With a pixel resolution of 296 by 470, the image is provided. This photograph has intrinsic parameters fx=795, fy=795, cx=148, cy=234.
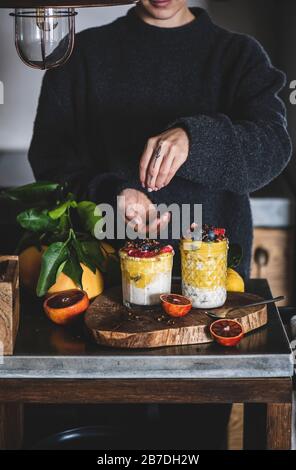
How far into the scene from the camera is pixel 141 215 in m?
1.59

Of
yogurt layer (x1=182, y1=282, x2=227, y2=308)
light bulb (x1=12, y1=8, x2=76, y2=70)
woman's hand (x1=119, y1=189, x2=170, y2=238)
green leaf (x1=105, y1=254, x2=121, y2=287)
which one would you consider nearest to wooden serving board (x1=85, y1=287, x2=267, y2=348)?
yogurt layer (x1=182, y1=282, x2=227, y2=308)

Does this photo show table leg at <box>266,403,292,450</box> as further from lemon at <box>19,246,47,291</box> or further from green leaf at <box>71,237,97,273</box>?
lemon at <box>19,246,47,291</box>

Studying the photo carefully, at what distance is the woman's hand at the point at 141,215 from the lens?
157 cm

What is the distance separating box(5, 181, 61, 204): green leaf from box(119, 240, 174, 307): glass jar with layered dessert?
0.26 metres

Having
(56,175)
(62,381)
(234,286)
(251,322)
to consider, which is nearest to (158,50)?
(56,175)

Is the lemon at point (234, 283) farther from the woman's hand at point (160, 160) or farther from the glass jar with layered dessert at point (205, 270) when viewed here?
the woman's hand at point (160, 160)

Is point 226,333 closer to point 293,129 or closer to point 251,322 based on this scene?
point 251,322

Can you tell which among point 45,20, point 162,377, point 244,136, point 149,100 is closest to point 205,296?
point 162,377

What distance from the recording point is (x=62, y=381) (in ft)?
A: 4.08

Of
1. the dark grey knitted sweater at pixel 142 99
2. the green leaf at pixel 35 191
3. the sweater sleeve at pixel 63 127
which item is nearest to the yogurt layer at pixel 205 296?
the green leaf at pixel 35 191

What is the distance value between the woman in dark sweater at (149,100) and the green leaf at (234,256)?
307 mm

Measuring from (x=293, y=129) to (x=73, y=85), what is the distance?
2.96ft

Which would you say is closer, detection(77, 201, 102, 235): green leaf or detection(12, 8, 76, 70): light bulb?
detection(12, 8, 76, 70): light bulb

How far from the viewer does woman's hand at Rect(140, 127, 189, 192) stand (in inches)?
56.4
